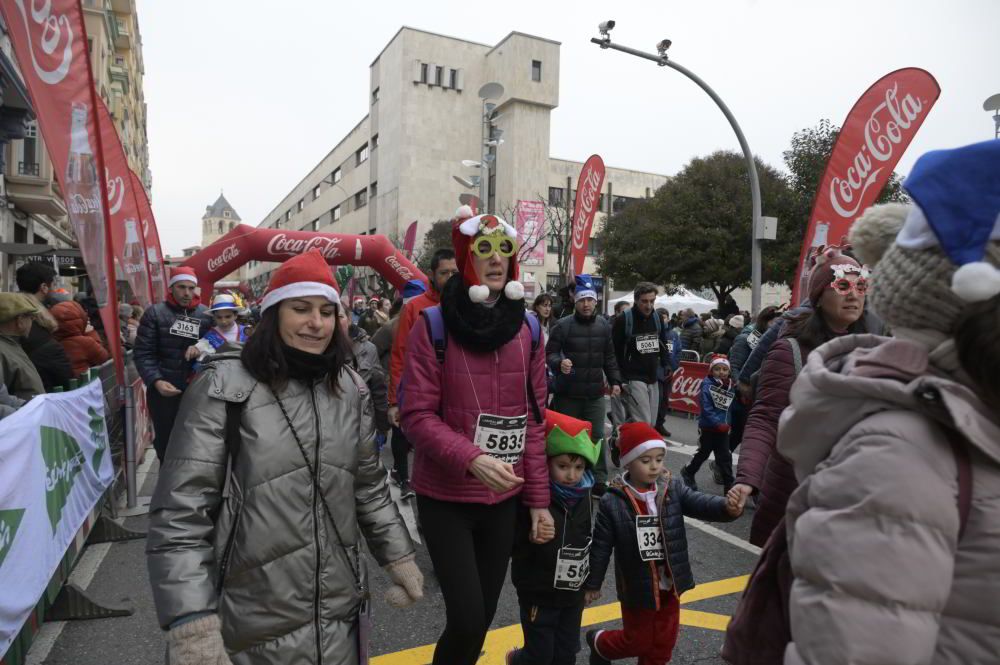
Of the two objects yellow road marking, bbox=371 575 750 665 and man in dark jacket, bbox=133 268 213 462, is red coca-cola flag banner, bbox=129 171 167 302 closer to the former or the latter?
man in dark jacket, bbox=133 268 213 462

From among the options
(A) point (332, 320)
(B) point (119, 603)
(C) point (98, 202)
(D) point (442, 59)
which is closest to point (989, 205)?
(A) point (332, 320)

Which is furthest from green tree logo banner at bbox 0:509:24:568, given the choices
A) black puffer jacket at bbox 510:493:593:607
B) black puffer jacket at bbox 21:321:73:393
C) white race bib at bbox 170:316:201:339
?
white race bib at bbox 170:316:201:339

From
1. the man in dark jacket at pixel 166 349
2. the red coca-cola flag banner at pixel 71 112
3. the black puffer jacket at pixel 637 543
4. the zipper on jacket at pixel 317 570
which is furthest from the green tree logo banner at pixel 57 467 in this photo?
the black puffer jacket at pixel 637 543

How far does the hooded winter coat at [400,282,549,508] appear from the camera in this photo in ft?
8.86

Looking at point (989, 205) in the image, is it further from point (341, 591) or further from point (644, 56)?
point (644, 56)

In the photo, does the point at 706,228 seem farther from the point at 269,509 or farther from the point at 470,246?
the point at 269,509

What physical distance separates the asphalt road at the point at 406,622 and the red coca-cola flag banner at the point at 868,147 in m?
4.32

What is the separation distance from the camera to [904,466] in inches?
40.8

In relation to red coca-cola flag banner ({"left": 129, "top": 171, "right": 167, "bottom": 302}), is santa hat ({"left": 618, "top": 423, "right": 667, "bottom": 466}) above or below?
below

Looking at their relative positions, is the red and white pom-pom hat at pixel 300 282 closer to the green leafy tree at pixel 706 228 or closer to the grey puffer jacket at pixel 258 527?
the grey puffer jacket at pixel 258 527

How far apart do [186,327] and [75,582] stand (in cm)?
245

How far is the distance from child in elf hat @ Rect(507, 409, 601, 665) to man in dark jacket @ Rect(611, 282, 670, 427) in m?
4.19

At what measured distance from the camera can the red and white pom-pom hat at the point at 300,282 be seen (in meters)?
2.29

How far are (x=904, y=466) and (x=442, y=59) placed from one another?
5804cm
